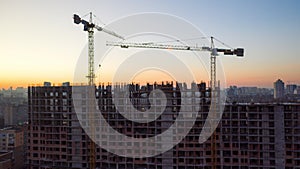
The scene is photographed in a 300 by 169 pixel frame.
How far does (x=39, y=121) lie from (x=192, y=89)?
375 cm

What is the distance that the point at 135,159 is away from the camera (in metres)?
7.05

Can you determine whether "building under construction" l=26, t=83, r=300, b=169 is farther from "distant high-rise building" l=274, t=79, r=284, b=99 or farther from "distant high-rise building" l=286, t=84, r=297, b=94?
"distant high-rise building" l=286, t=84, r=297, b=94

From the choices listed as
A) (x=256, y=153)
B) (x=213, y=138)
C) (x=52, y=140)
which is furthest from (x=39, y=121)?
(x=256, y=153)

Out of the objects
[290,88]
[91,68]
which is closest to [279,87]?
[290,88]

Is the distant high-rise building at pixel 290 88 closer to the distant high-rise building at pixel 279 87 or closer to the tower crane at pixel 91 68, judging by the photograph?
the distant high-rise building at pixel 279 87

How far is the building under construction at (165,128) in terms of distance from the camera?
6402 millimetres

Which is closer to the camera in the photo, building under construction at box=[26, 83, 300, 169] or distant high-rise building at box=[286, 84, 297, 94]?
Result: building under construction at box=[26, 83, 300, 169]

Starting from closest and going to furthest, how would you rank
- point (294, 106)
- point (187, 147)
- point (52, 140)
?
point (294, 106) → point (187, 147) → point (52, 140)

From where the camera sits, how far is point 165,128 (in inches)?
274

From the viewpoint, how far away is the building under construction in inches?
252

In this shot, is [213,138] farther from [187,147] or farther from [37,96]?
[37,96]

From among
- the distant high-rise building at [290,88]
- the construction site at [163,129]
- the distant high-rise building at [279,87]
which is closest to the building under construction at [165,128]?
the construction site at [163,129]

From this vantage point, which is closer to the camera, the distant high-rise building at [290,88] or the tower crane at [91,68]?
the tower crane at [91,68]

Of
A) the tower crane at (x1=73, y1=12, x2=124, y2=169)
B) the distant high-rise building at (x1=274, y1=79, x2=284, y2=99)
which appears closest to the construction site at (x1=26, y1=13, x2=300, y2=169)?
the tower crane at (x1=73, y1=12, x2=124, y2=169)
